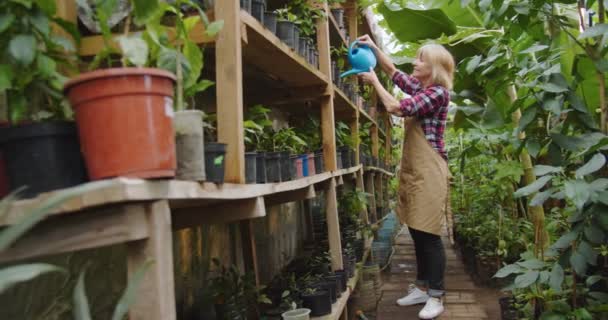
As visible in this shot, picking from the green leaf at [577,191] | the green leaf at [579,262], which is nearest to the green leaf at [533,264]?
the green leaf at [579,262]

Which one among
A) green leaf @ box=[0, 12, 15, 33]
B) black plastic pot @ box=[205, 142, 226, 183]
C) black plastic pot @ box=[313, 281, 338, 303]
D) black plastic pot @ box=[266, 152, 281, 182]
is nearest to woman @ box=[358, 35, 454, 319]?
black plastic pot @ box=[313, 281, 338, 303]

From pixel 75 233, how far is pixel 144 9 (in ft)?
1.85

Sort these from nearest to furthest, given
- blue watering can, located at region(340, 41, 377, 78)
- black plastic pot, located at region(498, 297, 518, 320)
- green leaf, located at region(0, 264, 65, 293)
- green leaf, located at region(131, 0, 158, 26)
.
Result: 1. green leaf, located at region(0, 264, 65, 293)
2. green leaf, located at region(131, 0, 158, 26)
3. black plastic pot, located at region(498, 297, 518, 320)
4. blue watering can, located at region(340, 41, 377, 78)

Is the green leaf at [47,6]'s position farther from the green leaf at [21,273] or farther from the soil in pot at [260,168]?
the soil in pot at [260,168]

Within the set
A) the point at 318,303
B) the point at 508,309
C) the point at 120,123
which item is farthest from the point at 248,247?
the point at 120,123

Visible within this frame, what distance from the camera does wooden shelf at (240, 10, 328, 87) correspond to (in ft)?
6.53

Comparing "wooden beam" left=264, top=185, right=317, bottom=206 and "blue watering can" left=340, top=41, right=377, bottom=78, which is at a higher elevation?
"blue watering can" left=340, top=41, right=377, bottom=78

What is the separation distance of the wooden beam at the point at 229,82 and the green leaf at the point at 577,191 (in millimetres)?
1123

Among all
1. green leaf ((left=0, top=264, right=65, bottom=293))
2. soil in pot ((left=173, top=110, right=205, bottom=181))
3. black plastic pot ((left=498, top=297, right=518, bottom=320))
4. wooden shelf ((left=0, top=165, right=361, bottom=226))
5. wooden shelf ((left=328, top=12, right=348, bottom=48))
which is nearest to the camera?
green leaf ((left=0, top=264, right=65, bottom=293))

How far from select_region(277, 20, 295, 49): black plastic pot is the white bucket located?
1.39m

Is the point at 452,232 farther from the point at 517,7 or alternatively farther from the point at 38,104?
the point at 38,104

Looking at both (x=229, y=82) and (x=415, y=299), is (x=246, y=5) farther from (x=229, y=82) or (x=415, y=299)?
(x=415, y=299)

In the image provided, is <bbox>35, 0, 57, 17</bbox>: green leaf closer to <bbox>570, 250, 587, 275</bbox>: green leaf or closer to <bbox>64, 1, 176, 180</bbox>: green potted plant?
<bbox>64, 1, 176, 180</bbox>: green potted plant

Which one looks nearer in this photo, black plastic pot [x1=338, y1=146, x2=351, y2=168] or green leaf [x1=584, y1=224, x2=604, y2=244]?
green leaf [x1=584, y1=224, x2=604, y2=244]
